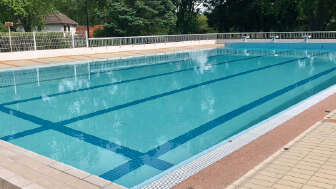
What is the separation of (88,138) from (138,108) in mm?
1867

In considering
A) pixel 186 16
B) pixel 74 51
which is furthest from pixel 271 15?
pixel 74 51

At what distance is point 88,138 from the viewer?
493cm

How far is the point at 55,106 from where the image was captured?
22.8 ft

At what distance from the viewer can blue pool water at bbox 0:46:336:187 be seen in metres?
4.32

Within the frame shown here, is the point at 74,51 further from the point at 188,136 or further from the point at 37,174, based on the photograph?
the point at 37,174

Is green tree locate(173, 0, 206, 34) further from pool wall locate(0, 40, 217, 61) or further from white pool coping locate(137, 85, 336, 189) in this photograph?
white pool coping locate(137, 85, 336, 189)

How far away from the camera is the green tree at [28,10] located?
2145cm

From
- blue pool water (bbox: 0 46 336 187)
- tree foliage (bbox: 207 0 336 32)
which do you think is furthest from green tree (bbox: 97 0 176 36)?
blue pool water (bbox: 0 46 336 187)

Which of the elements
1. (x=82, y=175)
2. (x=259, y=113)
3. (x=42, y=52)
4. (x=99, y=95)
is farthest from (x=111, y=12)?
(x=82, y=175)

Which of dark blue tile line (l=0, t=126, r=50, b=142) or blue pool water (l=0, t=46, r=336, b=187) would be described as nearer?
blue pool water (l=0, t=46, r=336, b=187)

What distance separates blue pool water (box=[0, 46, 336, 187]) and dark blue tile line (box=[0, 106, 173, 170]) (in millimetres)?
14

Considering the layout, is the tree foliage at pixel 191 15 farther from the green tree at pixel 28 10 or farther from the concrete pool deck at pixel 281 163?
the concrete pool deck at pixel 281 163

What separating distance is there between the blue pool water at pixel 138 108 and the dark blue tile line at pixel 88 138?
1cm

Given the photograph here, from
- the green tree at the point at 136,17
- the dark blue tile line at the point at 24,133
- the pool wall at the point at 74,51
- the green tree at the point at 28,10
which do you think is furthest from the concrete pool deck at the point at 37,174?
the green tree at the point at 136,17
